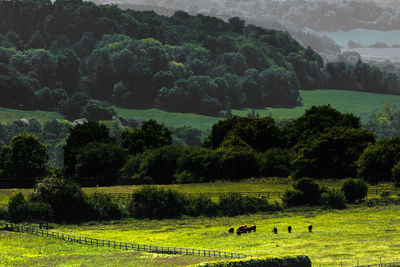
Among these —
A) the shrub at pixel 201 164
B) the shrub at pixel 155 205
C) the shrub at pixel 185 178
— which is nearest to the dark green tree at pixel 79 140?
the shrub at pixel 201 164

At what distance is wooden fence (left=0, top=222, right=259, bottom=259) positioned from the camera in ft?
264

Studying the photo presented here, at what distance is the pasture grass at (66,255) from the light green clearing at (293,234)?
359 inches

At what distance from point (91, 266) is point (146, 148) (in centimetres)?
10990

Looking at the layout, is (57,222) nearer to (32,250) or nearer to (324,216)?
(32,250)

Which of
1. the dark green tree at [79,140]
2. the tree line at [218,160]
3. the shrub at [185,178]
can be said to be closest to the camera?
the tree line at [218,160]

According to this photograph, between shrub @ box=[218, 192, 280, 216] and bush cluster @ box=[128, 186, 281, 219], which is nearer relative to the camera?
bush cluster @ box=[128, 186, 281, 219]

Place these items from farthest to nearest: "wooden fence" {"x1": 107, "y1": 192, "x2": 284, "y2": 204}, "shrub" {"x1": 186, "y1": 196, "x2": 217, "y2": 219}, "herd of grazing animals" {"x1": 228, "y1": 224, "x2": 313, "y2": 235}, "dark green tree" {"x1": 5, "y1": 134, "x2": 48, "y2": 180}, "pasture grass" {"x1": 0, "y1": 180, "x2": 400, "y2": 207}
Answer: "dark green tree" {"x1": 5, "y1": 134, "x2": 48, "y2": 180} → "pasture grass" {"x1": 0, "y1": 180, "x2": 400, "y2": 207} → "wooden fence" {"x1": 107, "y1": 192, "x2": 284, "y2": 204} → "shrub" {"x1": 186, "y1": 196, "x2": 217, "y2": 219} → "herd of grazing animals" {"x1": 228, "y1": 224, "x2": 313, "y2": 235}

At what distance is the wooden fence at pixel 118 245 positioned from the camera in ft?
264

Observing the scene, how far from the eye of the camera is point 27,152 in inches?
6590

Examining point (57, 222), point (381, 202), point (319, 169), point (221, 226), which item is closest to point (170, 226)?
point (221, 226)

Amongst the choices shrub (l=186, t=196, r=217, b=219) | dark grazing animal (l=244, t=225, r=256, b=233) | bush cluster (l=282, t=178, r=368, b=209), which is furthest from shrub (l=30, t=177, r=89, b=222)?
bush cluster (l=282, t=178, r=368, b=209)

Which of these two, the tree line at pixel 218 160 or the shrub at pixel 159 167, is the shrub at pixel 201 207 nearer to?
the tree line at pixel 218 160

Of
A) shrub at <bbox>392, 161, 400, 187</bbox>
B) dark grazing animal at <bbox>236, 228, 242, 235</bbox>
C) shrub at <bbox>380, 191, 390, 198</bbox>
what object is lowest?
dark grazing animal at <bbox>236, 228, 242, 235</bbox>

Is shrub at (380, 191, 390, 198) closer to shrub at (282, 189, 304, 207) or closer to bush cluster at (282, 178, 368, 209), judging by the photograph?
bush cluster at (282, 178, 368, 209)
